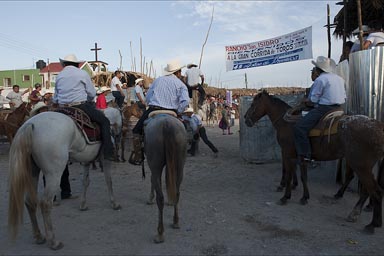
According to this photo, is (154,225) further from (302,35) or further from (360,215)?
(302,35)

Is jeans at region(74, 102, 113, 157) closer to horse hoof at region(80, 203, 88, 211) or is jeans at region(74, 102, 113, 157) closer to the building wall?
horse hoof at region(80, 203, 88, 211)

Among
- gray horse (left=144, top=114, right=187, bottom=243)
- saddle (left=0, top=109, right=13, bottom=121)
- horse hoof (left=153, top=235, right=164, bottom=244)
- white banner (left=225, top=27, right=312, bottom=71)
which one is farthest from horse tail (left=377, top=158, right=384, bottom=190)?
saddle (left=0, top=109, right=13, bottom=121)

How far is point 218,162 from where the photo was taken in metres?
10.5

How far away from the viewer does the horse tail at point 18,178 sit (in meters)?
4.29

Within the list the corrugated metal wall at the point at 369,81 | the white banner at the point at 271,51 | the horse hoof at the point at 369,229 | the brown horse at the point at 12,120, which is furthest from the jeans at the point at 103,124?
the white banner at the point at 271,51

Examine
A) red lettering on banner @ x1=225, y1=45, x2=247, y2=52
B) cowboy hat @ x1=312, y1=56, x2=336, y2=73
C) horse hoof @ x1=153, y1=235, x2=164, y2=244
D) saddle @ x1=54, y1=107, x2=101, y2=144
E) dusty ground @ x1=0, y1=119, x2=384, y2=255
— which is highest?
red lettering on banner @ x1=225, y1=45, x2=247, y2=52

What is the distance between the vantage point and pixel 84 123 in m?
5.45

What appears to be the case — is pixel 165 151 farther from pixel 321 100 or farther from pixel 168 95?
pixel 321 100

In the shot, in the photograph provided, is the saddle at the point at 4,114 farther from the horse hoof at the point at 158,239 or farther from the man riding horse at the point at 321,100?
the man riding horse at the point at 321,100

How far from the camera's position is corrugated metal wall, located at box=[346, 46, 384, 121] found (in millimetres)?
6094

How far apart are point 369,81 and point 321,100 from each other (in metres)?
1.01

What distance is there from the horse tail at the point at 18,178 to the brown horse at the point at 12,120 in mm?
7983

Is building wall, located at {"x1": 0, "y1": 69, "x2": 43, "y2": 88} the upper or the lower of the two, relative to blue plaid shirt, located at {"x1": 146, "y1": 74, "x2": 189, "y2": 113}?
upper

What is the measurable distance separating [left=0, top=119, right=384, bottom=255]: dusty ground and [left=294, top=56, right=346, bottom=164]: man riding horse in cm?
119
